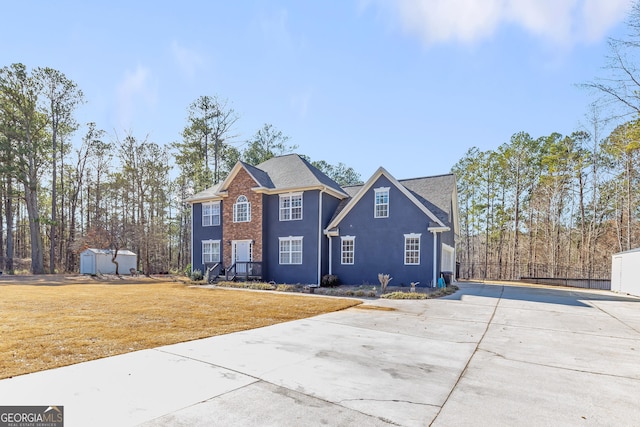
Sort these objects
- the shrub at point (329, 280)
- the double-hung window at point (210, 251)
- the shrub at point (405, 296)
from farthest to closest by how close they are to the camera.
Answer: the double-hung window at point (210, 251)
the shrub at point (329, 280)
the shrub at point (405, 296)

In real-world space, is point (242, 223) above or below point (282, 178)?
below

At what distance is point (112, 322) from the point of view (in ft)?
25.2

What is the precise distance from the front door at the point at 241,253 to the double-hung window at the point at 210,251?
5.59 feet

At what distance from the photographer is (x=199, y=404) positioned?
3518 millimetres

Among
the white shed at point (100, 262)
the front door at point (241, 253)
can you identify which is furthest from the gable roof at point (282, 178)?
the white shed at point (100, 262)

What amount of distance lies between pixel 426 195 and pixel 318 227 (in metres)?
6.62

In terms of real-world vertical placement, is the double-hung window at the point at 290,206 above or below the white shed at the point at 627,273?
above

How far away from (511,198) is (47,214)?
53.0 m

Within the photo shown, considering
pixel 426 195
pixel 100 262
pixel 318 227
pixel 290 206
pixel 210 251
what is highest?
pixel 426 195

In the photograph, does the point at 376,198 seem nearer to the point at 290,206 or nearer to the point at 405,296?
the point at 290,206

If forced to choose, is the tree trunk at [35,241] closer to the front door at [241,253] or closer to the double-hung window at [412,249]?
the front door at [241,253]

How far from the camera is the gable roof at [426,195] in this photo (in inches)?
671

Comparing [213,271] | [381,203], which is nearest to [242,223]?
[213,271]
